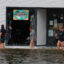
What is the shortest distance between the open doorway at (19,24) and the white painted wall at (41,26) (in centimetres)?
49

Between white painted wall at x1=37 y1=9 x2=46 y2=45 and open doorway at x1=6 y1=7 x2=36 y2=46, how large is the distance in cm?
49

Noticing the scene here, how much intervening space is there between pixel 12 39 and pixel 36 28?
2.16 meters

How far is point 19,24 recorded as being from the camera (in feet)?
81.6

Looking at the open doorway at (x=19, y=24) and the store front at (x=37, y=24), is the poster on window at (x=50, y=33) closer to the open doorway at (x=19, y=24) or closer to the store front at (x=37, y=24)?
the store front at (x=37, y=24)

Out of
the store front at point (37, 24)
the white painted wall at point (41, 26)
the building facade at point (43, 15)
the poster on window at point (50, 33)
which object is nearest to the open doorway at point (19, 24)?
the store front at point (37, 24)

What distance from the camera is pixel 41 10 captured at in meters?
25.2

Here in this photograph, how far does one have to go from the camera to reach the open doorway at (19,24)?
24891 mm

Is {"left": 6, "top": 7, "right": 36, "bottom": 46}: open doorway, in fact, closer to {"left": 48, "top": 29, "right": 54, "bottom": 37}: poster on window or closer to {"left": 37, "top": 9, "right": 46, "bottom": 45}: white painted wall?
{"left": 37, "top": 9, "right": 46, "bottom": 45}: white painted wall

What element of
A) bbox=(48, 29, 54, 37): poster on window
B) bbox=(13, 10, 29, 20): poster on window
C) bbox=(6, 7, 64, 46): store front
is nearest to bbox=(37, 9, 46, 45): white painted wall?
bbox=(6, 7, 64, 46): store front

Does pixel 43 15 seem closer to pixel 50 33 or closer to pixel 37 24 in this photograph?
pixel 37 24

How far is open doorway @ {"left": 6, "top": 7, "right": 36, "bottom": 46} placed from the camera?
24891 mm

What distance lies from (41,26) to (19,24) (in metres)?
1.82

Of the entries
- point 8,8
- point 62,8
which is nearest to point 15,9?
point 8,8

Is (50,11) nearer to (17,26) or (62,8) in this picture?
(62,8)
